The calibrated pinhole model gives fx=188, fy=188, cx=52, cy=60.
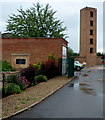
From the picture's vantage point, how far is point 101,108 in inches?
282

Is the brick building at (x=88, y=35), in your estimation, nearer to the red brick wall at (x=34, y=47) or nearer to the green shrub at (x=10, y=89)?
the red brick wall at (x=34, y=47)

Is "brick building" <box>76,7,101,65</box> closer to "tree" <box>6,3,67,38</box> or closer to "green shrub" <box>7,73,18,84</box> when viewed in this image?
"tree" <box>6,3,67,38</box>

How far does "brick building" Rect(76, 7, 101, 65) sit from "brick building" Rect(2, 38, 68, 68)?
3161cm

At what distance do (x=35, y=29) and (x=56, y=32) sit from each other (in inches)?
204

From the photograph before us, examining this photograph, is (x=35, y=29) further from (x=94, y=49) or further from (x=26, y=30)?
(x=94, y=49)

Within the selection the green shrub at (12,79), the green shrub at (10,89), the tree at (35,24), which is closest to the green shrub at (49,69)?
the green shrub at (12,79)

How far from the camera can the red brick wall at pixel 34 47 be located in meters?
21.1

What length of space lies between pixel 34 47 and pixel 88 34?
33.8 metres

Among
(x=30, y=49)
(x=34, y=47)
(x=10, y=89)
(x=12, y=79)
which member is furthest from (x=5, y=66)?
(x=10, y=89)

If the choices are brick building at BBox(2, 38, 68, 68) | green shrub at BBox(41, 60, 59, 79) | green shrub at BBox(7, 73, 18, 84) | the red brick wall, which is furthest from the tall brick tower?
green shrub at BBox(7, 73, 18, 84)

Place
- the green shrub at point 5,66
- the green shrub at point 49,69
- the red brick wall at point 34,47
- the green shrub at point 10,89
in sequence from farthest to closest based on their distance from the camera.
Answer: the green shrub at point 5,66 → the red brick wall at point 34,47 → the green shrub at point 49,69 → the green shrub at point 10,89

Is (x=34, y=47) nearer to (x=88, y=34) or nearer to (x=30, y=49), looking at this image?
(x=30, y=49)

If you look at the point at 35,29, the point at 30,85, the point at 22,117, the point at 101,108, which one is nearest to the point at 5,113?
the point at 22,117

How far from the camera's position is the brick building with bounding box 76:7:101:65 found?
53.2 m
